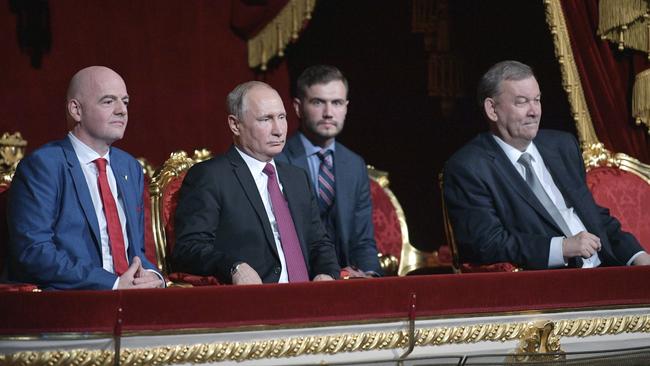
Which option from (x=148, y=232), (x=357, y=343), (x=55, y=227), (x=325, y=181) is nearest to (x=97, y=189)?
(x=55, y=227)

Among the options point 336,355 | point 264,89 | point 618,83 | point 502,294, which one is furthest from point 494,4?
point 336,355

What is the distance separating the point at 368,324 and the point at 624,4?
80.6 inches

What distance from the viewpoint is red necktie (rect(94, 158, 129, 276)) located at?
124 inches

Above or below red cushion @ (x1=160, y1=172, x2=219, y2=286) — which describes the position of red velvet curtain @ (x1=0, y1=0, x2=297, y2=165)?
above

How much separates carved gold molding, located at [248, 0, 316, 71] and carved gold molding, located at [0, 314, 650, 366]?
7.11 ft

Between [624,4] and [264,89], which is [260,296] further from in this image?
[624,4]

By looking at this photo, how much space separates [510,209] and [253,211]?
0.88m

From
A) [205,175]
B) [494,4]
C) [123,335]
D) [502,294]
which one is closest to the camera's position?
[123,335]

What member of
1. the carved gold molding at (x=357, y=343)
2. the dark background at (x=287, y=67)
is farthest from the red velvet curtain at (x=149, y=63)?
the carved gold molding at (x=357, y=343)

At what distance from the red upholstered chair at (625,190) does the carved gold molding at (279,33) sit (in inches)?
54.0

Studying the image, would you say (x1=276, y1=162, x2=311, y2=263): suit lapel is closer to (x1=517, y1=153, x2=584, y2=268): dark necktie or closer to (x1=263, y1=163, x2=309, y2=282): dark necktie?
(x1=263, y1=163, x2=309, y2=282): dark necktie

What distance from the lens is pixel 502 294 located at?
9.59 feet

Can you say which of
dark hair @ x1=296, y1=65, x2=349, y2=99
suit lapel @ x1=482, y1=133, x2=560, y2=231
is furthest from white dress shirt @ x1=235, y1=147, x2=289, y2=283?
suit lapel @ x1=482, y1=133, x2=560, y2=231

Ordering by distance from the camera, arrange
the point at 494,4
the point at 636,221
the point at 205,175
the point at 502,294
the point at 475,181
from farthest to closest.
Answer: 1. the point at 494,4
2. the point at 636,221
3. the point at 475,181
4. the point at 205,175
5. the point at 502,294
